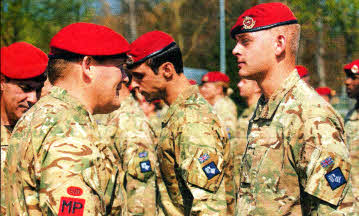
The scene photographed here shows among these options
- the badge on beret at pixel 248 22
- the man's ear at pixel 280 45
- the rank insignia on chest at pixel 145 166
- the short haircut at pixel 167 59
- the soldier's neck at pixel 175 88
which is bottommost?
the rank insignia on chest at pixel 145 166

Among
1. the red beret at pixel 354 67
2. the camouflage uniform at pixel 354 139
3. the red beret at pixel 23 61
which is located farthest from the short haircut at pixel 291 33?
the red beret at pixel 354 67

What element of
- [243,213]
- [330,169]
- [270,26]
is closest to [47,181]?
[243,213]

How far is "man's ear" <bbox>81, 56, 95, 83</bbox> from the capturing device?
7.86 ft

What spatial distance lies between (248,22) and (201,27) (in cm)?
639

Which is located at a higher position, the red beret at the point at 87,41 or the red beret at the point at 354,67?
the red beret at the point at 87,41

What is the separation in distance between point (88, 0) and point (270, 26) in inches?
257

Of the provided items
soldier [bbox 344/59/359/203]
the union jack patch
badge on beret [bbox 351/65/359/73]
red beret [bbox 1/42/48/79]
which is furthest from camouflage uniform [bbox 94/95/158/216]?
badge on beret [bbox 351/65/359/73]

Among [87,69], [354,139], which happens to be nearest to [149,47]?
[87,69]

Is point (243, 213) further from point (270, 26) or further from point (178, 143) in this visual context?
point (270, 26)

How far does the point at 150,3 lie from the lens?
9961 millimetres

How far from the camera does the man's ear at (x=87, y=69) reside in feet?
7.86

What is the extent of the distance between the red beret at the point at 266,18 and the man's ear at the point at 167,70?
0.97 m

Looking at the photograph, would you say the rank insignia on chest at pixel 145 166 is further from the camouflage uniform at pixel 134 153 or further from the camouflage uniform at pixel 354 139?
the camouflage uniform at pixel 354 139

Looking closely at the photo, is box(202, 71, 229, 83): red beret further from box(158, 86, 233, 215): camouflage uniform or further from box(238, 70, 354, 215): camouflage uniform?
box(238, 70, 354, 215): camouflage uniform
